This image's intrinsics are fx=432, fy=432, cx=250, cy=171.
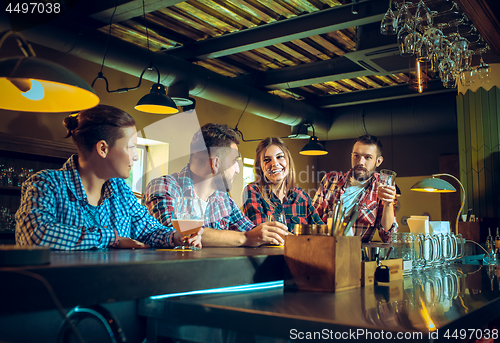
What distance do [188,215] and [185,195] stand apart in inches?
25.3

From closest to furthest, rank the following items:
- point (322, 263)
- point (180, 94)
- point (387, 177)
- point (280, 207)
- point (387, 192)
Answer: point (322, 263) → point (387, 177) → point (387, 192) → point (280, 207) → point (180, 94)

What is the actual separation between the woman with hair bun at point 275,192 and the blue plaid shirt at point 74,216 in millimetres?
824

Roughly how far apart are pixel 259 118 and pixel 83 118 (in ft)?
18.5

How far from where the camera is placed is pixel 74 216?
146 centimetres

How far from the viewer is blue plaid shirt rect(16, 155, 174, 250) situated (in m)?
1.26

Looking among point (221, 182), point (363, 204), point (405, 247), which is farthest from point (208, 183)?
point (363, 204)

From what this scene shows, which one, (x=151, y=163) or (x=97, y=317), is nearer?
(x=97, y=317)

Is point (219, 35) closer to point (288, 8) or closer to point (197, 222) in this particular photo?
point (288, 8)

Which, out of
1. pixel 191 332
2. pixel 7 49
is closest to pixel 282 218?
pixel 191 332

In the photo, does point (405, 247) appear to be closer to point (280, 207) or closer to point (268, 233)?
point (268, 233)

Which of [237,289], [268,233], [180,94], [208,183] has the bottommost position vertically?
[237,289]

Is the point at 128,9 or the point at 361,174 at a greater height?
the point at 128,9

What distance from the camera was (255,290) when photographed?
1.08 m

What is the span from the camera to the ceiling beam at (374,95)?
6148 mm
